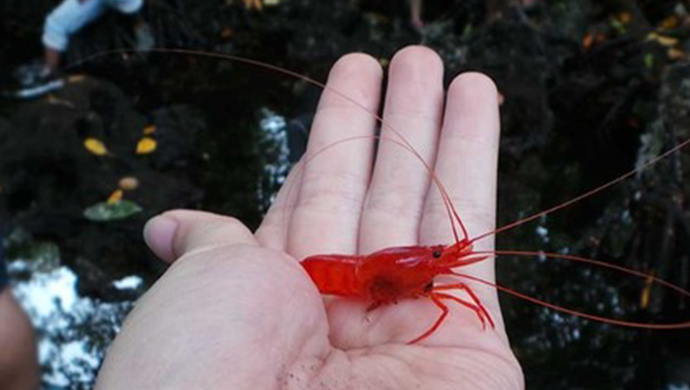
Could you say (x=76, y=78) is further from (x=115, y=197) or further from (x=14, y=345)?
(x=14, y=345)

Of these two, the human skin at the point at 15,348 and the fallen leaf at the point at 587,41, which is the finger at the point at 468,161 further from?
the fallen leaf at the point at 587,41

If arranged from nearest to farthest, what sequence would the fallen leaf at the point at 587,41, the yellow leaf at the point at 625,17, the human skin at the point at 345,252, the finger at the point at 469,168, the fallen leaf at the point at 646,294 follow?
the human skin at the point at 345,252
the finger at the point at 469,168
the fallen leaf at the point at 646,294
the fallen leaf at the point at 587,41
the yellow leaf at the point at 625,17

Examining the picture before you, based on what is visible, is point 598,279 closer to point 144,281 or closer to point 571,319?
point 571,319

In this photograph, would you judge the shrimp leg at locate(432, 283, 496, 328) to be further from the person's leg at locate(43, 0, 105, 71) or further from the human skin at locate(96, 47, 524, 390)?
the person's leg at locate(43, 0, 105, 71)

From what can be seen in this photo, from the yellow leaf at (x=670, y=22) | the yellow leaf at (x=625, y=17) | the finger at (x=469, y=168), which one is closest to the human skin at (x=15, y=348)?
the finger at (x=469, y=168)

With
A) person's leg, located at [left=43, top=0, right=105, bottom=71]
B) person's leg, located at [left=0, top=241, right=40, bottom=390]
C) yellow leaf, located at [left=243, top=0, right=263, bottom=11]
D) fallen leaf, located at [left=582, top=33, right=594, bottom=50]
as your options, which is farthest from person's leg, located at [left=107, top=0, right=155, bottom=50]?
person's leg, located at [left=0, top=241, right=40, bottom=390]

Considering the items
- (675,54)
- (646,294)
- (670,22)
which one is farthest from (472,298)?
(670,22)

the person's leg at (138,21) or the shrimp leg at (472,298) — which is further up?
the shrimp leg at (472,298)
